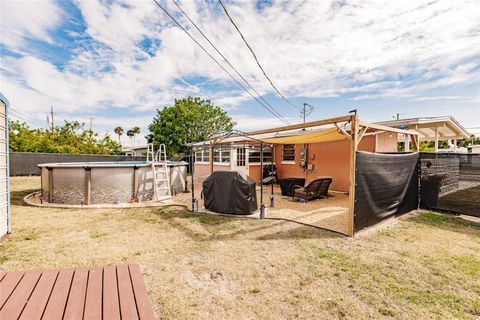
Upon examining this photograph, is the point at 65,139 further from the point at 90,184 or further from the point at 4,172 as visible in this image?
the point at 4,172

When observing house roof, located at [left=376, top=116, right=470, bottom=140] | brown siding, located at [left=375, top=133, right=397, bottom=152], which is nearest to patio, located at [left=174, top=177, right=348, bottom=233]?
brown siding, located at [left=375, top=133, right=397, bottom=152]

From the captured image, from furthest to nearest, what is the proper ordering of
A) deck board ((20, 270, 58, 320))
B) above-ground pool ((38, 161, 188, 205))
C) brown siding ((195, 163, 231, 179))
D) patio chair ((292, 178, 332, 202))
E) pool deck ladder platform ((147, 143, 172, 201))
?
brown siding ((195, 163, 231, 179)) < pool deck ladder platform ((147, 143, 172, 201)) < patio chair ((292, 178, 332, 202)) < above-ground pool ((38, 161, 188, 205)) < deck board ((20, 270, 58, 320))

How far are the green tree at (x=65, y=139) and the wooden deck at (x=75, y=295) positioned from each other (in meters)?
23.6

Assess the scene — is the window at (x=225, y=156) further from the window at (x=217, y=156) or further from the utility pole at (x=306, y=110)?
the utility pole at (x=306, y=110)

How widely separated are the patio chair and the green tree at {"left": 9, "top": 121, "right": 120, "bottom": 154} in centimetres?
2291

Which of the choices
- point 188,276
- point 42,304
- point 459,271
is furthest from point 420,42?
point 42,304

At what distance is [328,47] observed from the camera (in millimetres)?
8750

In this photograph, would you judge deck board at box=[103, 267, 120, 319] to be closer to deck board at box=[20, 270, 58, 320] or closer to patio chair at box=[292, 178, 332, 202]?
deck board at box=[20, 270, 58, 320]

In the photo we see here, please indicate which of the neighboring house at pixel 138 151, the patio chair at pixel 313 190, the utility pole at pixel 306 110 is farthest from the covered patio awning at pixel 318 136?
the neighboring house at pixel 138 151

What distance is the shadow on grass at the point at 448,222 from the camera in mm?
5215

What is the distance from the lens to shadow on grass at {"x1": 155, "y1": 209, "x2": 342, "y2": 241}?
15.6ft

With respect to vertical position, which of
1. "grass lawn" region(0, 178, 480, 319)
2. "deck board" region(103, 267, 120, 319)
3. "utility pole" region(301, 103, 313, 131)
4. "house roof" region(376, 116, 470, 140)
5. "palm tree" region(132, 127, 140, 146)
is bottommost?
"grass lawn" region(0, 178, 480, 319)

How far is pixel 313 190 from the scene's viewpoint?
26.9ft

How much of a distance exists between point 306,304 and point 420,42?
9071 millimetres
